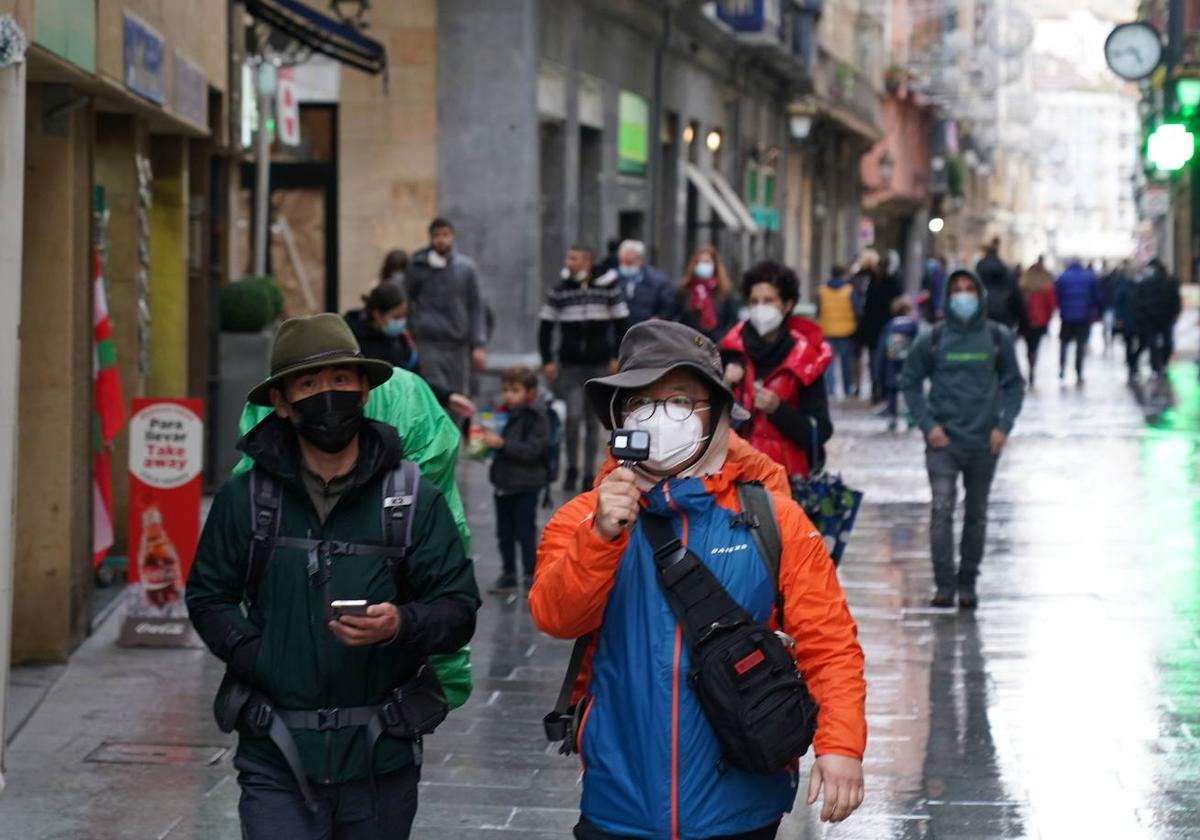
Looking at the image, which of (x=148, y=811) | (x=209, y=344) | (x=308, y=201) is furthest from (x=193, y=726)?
(x=308, y=201)

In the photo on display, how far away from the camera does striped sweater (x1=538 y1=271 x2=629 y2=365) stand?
17047 millimetres

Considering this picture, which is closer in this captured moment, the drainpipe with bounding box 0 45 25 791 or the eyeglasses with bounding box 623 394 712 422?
the eyeglasses with bounding box 623 394 712 422

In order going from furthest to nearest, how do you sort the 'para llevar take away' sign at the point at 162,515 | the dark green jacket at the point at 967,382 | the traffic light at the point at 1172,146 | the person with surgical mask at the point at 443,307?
the traffic light at the point at 1172,146
the person with surgical mask at the point at 443,307
the dark green jacket at the point at 967,382
the 'para llevar take away' sign at the point at 162,515

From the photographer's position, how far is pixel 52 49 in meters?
8.98

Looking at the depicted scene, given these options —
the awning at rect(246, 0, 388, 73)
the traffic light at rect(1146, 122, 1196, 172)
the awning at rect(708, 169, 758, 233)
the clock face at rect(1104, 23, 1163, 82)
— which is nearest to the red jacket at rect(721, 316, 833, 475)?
the awning at rect(246, 0, 388, 73)

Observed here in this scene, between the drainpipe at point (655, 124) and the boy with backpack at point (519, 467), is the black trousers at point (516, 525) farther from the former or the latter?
the drainpipe at point (655, 124)

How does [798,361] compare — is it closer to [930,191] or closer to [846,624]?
[846,624]

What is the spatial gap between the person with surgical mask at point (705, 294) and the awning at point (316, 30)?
11.8ft

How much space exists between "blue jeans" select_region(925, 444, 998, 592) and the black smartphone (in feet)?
25.0

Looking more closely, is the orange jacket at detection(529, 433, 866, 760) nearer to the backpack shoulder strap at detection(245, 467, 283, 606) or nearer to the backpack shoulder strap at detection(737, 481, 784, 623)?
the backpack shoulder strap at detection(737, 481, 784, 623)

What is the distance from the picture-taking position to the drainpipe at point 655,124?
3206cm

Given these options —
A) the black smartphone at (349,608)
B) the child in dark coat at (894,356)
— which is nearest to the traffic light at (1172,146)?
the child in dark coat at (894,356)

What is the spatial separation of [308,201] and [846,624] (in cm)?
2001

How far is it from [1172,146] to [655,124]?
31.9 feet
